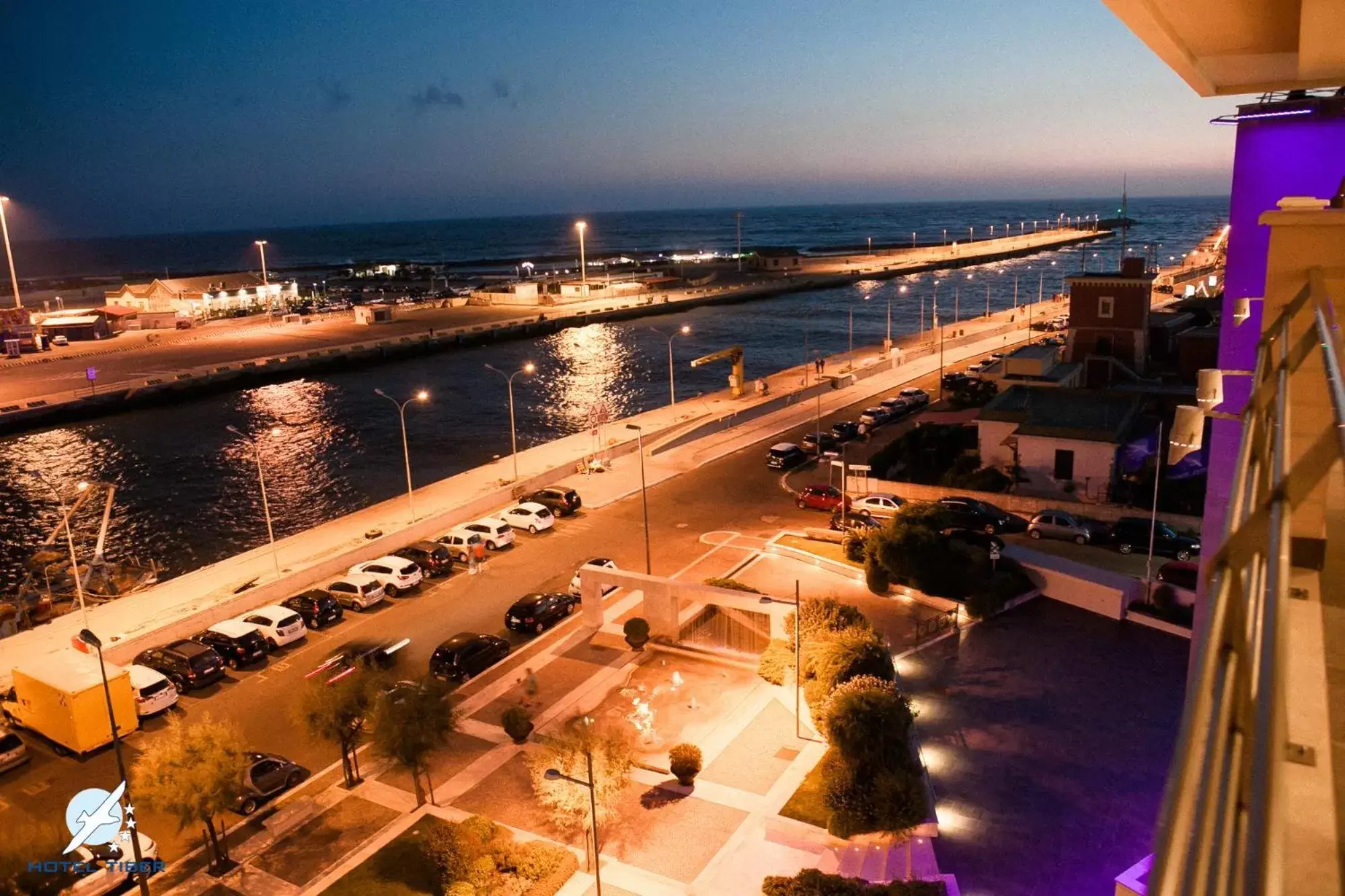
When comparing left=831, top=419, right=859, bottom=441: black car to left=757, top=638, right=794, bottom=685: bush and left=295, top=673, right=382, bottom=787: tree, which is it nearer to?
left=757, top=638, right=794, bottom=685: bush

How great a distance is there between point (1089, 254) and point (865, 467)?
14374 cm

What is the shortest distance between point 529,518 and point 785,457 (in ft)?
34.2

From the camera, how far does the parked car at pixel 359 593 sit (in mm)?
25800

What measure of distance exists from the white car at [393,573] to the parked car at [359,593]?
178 mm

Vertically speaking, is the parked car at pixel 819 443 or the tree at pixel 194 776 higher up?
the tree at pixel 194 776

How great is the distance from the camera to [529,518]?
30938mm

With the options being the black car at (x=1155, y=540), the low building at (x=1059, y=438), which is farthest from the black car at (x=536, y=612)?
the low building at (x=1059, y=438)

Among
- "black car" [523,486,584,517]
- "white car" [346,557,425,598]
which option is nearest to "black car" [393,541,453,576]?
"white car" [346,557,425,598]

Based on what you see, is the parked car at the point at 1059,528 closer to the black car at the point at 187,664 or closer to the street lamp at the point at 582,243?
the black car at the point at 187,664

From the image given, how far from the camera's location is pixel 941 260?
14025cm

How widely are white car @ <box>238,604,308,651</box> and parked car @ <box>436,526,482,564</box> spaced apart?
5.56 meters

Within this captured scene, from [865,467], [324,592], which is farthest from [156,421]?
[865,467]

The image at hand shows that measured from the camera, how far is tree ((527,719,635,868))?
50.6ft

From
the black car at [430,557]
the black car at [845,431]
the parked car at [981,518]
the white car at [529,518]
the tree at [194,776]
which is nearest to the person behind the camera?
the tree at [194,776]
